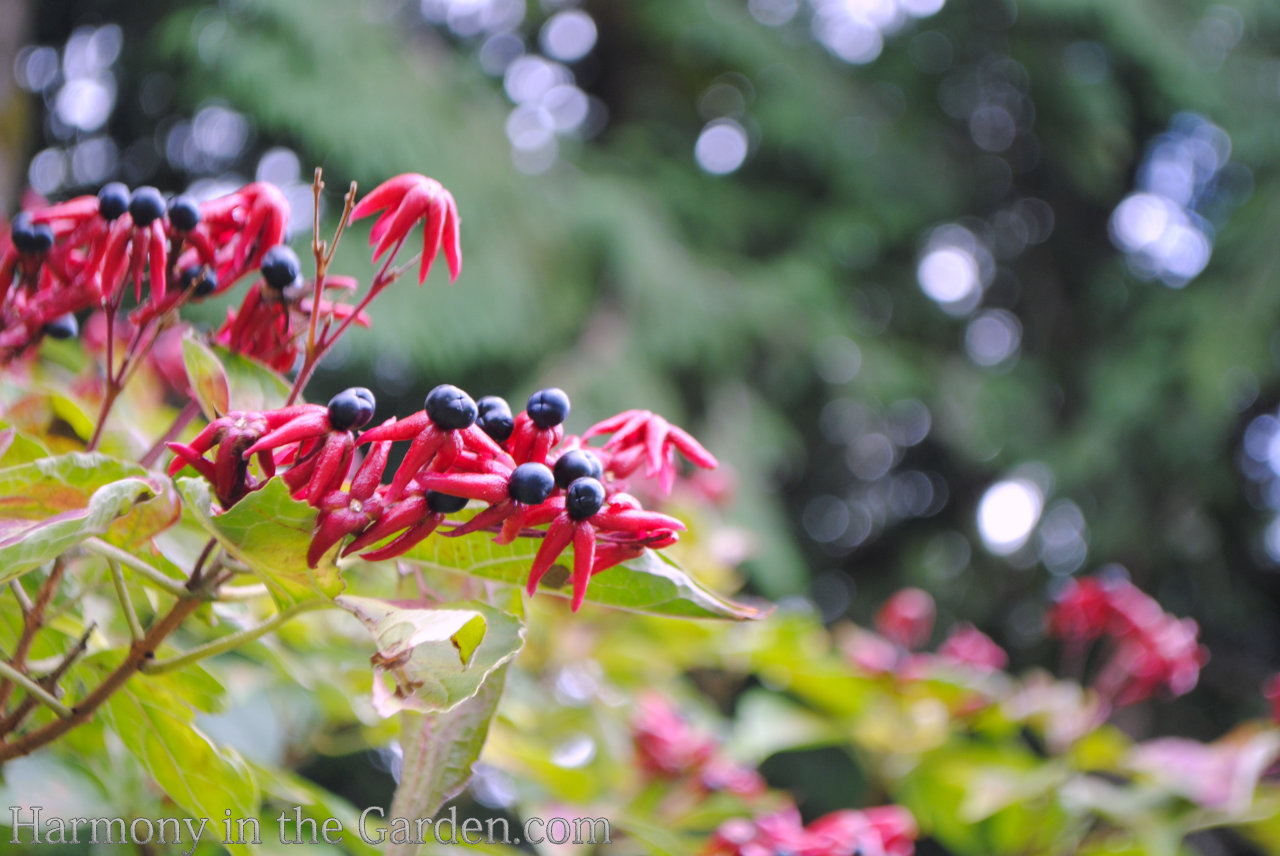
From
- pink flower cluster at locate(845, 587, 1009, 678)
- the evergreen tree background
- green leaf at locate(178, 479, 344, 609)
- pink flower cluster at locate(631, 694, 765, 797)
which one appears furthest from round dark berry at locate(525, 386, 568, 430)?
the evergreen tree background

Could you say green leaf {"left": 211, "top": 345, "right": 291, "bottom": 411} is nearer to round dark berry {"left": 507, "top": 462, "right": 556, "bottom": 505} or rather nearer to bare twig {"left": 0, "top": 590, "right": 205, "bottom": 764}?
bare twig {"left": 0, "top": 590, "right": 205, "bottom": 764}

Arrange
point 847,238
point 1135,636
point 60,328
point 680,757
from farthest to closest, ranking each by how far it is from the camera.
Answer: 1. point 847,238
2. point 1135,636
3. point 680,757
4. point 60,328

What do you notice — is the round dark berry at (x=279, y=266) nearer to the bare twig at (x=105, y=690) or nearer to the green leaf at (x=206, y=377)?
the green leaf at (x=206, y=377)

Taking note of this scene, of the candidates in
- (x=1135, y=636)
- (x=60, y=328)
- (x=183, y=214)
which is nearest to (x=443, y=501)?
(x=183, y=214)

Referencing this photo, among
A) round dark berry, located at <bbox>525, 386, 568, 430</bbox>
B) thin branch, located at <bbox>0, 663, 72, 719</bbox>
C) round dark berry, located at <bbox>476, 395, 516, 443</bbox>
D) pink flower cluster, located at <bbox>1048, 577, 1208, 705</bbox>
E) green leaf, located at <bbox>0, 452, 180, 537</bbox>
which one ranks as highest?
pink flower cluster, located at <bbox>1048, 577, 1208, 705</bbox>

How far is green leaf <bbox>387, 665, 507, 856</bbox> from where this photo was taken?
22.1 inches

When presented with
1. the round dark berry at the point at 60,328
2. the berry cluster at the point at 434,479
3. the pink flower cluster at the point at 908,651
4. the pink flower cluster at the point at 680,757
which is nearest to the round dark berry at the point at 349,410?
the berry cluster at the point at 434,479

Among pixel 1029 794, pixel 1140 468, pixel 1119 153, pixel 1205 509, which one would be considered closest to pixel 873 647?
pixel 1029 794

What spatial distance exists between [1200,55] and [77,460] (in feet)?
12.4

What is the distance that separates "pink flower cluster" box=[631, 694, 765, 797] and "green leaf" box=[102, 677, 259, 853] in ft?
2.27

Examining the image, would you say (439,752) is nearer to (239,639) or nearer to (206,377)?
(239,639)

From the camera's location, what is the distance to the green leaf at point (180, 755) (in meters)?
0.60

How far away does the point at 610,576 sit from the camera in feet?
1.72

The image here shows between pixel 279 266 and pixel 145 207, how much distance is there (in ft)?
0.26
